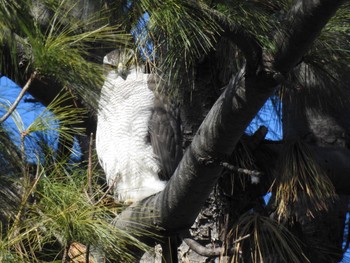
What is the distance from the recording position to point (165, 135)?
400cm

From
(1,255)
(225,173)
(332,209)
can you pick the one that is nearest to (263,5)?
(225,173)

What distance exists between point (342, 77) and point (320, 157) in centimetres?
41

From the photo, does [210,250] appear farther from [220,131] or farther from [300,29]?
[300,29]

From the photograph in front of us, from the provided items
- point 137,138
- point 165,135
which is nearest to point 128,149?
point 137,138

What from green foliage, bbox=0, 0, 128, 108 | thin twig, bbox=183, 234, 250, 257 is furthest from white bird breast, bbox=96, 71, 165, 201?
green foliage, bbox=0, 0, 128, 108

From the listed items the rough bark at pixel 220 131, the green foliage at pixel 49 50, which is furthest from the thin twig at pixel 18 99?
the rough bark at pixel 220 131

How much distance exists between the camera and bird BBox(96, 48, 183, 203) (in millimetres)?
3918

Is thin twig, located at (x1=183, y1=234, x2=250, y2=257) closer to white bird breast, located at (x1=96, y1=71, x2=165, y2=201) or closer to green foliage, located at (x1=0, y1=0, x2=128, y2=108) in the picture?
green foliage, located at (x1=0, y1=0, x2=128, y2=108)

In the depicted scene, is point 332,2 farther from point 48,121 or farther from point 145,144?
point 145,144

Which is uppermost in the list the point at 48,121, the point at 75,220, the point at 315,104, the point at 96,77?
the point at 315,104

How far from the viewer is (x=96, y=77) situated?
255 centimetres

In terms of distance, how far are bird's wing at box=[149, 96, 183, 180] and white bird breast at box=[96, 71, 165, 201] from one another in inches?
1.2

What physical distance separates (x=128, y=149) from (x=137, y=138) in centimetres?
7

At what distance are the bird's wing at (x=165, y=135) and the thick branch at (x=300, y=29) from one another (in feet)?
4.78
